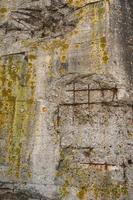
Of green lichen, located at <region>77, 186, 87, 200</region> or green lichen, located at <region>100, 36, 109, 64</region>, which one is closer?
green lichen, located at <region>77, 186, 87, 200</region>

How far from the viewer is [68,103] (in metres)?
3.62

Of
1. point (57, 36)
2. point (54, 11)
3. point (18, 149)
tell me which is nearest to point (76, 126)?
point (18, 149)

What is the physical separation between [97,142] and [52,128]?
0.48m

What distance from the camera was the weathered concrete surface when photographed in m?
3.38

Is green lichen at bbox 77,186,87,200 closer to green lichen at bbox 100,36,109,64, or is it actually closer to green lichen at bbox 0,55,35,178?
green lichen at bbox 0,55,35,178

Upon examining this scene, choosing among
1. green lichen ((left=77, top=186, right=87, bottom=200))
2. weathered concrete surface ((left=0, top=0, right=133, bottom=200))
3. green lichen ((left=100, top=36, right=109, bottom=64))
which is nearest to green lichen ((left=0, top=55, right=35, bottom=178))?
weathered concrete surface ((left=0, top=0, right=133, bottom=200))

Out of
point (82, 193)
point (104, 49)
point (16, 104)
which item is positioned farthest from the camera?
point (16, 104)

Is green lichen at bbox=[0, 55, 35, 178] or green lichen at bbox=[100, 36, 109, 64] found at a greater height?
green lichen at bbox=[100, 36, 109, 64]

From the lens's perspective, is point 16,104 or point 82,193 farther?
point 16,104

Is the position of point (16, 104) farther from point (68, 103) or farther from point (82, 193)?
point (82, 193)

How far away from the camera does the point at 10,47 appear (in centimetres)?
401

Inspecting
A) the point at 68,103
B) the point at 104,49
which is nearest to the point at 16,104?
the point at 68,103

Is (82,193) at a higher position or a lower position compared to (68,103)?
lower

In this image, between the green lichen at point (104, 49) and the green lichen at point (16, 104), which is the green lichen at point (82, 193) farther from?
the green lichen at point (104, 49)
